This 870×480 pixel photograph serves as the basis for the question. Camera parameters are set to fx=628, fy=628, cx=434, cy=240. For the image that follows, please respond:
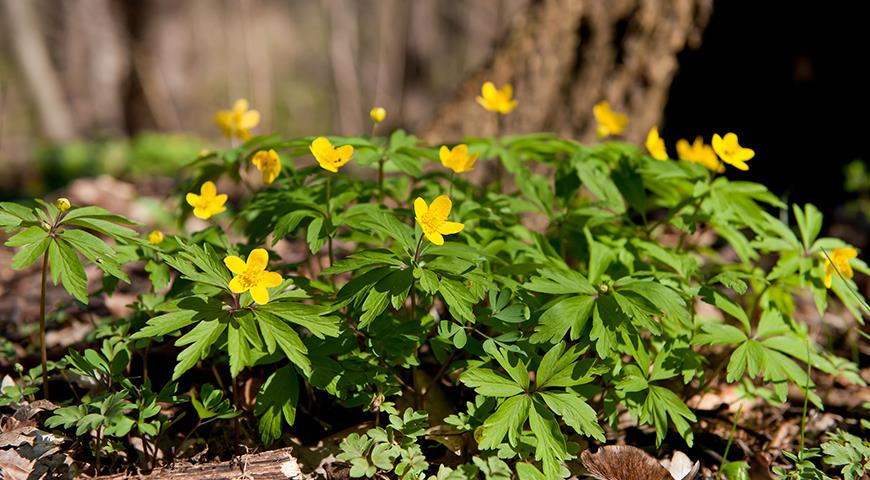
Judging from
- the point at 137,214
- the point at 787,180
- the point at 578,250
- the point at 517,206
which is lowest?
the point at 137,214

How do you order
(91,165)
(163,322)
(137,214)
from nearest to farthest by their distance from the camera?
1. (163,322)
2. (137,214)
3. (91,165)

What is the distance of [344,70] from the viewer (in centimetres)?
1591

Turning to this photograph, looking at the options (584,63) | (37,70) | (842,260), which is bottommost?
(37,70)

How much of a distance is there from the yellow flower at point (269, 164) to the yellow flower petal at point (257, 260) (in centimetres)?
48

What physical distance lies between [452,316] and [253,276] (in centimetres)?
61

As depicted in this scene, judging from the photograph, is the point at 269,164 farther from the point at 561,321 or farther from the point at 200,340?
the point at 561,321

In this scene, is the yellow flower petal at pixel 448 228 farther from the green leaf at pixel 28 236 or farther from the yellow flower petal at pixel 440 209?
the green leaf at pixel 28 236

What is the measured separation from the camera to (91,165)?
9500mm

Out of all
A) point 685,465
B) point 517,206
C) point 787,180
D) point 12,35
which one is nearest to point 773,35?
point 787,180

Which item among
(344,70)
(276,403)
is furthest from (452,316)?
(344,70)

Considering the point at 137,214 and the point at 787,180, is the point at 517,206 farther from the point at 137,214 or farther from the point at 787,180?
the point at 137,214

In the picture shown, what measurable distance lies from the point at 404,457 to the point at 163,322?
29.4 inches

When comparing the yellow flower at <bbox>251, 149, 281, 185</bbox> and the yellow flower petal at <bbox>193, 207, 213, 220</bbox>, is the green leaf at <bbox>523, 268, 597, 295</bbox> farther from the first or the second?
the yellow flower petal at <bbox>193, 207, 213, 220</bbox>

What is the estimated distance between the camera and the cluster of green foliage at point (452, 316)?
66.6 inches
